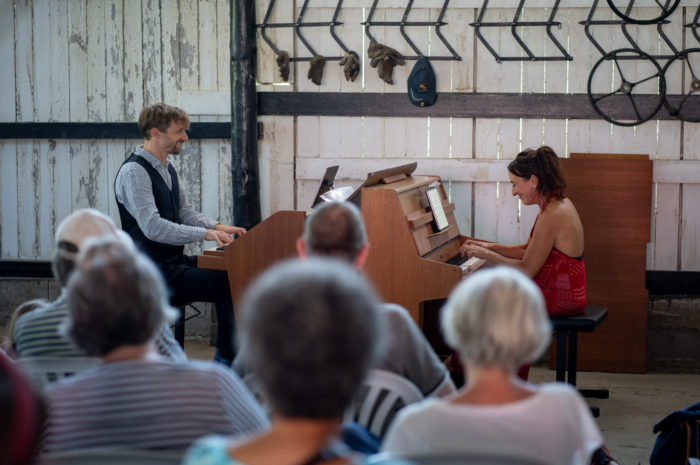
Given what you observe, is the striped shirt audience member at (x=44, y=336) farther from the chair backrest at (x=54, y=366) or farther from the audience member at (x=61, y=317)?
the chair backrest at (x=54, y=366)

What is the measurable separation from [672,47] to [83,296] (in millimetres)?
4337

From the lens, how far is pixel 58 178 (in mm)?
5848

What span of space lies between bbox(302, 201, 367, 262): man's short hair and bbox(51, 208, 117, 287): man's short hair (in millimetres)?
576

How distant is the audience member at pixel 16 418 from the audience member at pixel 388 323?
3.44 feet

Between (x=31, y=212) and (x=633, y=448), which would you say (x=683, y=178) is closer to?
(x=633, y=448)

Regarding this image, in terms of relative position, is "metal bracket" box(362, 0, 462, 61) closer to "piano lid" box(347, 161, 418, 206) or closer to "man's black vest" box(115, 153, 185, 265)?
"piano lid" box(347, 161, 418, 206)

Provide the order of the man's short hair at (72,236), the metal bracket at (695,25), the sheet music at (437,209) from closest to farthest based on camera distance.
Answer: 1. the man's short hair at (72,236)
2. the sheet music at (437,209)
3. the metal bracket at (695,25)

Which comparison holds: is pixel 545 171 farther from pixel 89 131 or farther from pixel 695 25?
pixel 89 131

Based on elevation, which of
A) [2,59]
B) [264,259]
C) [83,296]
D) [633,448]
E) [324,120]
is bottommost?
[633,448]

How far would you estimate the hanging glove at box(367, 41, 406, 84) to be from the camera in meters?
5.27

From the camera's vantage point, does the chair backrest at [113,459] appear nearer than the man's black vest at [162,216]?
Yes

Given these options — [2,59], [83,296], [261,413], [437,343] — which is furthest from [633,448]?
[2,59]

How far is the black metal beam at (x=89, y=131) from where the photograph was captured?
5.61m

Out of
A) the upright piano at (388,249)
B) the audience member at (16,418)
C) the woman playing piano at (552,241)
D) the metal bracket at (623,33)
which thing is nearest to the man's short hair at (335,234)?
the audience member at (16,418)
